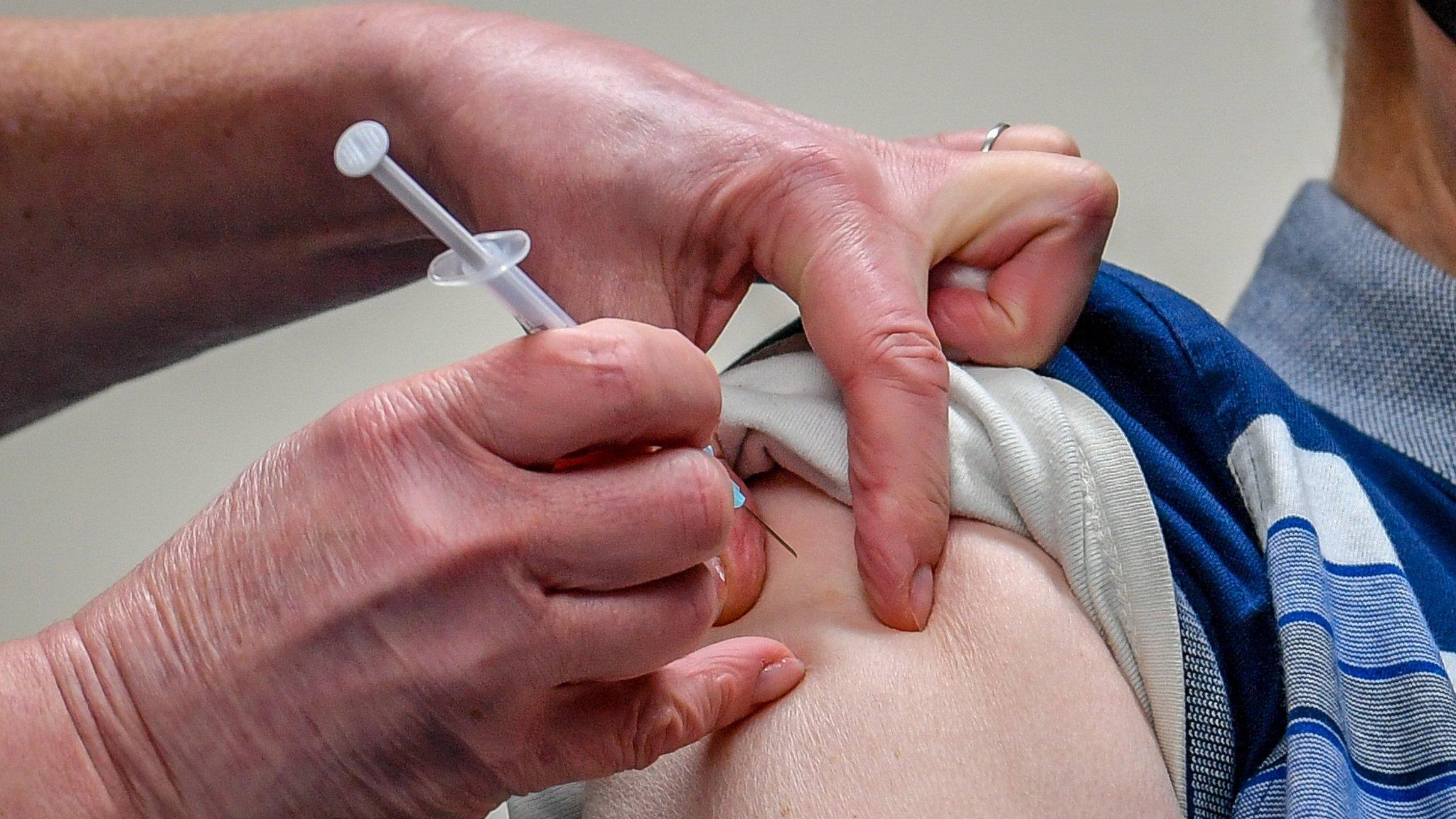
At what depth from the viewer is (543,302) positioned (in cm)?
51

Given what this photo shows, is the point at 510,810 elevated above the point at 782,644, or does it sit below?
below

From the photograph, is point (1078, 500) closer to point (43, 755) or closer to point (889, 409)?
point (889, 409)

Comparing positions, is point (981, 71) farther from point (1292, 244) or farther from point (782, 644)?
point (782, 644)

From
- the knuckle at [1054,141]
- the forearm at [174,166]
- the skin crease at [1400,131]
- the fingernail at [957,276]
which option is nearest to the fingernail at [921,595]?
the fingernail at [957,276]

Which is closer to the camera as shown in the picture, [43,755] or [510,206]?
[43,755]

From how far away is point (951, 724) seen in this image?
568 millimetres

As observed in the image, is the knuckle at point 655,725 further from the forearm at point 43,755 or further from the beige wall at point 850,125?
the beige wall at point 850,125

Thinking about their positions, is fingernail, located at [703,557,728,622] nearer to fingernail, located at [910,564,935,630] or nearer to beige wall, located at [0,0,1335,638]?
fingernail, located at [910,564,935,630]

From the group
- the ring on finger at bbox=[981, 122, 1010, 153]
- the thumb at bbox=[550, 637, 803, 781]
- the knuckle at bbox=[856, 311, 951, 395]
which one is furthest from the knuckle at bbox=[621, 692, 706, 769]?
the ring on finger at bbox=[981, 122, 1010, 153]

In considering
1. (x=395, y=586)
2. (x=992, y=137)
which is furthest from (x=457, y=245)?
(x=992, y=137)

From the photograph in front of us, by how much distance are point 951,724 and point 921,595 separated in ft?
0.23

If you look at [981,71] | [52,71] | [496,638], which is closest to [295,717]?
[496,638]

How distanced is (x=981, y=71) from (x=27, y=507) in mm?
1415

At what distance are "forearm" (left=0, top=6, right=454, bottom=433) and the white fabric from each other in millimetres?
453
